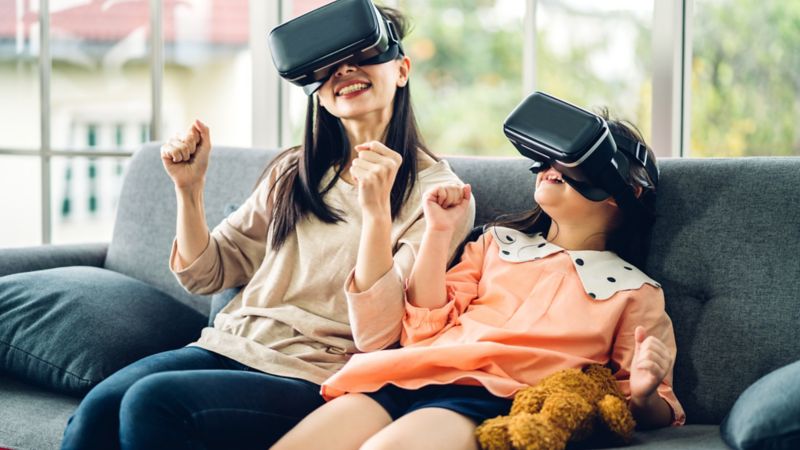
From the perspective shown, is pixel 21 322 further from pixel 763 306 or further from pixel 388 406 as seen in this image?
pixel 763 306

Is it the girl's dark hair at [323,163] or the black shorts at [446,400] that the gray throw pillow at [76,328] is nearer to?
the girl's dark hair at [323,163]

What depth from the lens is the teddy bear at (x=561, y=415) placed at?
1286 millimetres

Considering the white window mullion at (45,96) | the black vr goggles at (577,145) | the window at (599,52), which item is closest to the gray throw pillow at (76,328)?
the black vr goggles at (577,145)

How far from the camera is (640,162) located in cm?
159

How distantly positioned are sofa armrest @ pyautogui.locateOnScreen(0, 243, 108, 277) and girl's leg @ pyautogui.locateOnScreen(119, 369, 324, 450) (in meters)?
0.85

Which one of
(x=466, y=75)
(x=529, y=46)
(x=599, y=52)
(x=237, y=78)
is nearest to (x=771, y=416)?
(x=529, y=46)

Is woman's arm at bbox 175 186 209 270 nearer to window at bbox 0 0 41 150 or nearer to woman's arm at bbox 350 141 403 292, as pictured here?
woman's arm at bbox 350 141 403 292

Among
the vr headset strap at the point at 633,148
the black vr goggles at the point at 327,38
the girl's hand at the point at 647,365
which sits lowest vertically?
the girl's hand at the point at 647,365

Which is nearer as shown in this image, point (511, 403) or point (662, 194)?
point (511, 403)

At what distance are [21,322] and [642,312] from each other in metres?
1.22

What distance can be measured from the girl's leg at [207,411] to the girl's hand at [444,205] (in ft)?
1.25

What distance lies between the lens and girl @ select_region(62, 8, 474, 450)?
143 cm

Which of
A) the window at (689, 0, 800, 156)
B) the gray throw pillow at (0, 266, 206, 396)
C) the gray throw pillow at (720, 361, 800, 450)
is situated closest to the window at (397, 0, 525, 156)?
the window at (689, 0, 800, 156)

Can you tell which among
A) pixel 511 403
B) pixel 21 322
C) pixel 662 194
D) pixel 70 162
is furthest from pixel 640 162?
pixel 70 162
